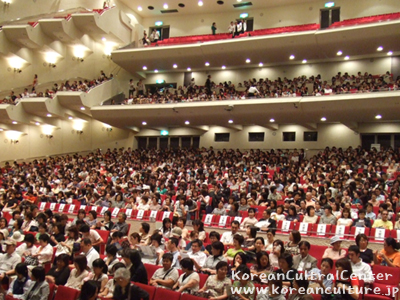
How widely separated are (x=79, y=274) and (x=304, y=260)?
111 inches

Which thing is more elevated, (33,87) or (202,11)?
(202,11)

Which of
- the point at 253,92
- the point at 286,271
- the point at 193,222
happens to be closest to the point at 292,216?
the point at 193,222

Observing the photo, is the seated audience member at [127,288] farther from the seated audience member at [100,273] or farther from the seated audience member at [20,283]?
the seated audience member at [20,283]

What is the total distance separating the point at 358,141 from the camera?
1662 centimetres

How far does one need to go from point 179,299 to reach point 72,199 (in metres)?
7.51

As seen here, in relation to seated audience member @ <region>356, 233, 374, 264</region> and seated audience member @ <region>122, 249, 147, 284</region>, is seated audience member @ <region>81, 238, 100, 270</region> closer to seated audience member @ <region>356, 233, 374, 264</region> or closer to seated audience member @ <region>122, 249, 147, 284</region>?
seated audience member @ <region>122, 249, 147, 284</region>

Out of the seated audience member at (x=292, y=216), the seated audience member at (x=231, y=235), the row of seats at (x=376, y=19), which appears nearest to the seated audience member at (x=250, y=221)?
the seated audience member at (x=292, y=216)

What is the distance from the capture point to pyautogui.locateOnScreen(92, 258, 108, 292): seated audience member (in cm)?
444

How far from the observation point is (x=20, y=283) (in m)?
4.71

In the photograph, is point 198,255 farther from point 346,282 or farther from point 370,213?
point 370,213

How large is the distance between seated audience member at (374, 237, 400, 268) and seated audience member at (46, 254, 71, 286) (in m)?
4.03

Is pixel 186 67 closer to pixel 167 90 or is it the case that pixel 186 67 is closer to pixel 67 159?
pixel 167 90

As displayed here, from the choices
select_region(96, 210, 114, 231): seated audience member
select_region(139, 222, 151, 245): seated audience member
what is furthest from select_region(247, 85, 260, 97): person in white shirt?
select_region(139, 222, 151, 245): seated audience member

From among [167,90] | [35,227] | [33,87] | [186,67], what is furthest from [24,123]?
[35,227]
